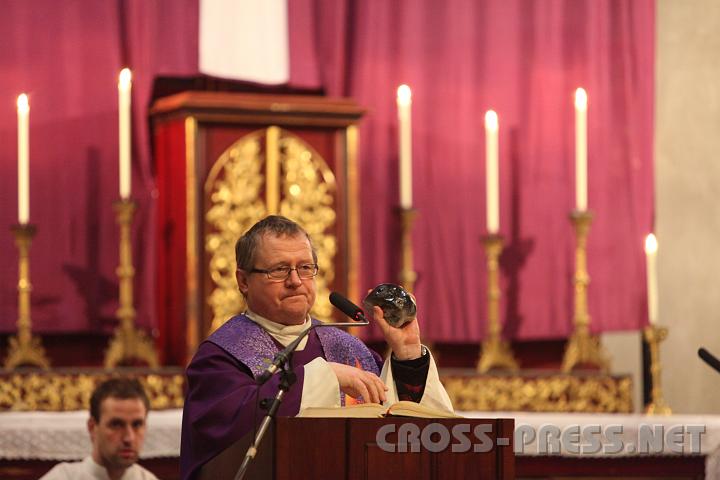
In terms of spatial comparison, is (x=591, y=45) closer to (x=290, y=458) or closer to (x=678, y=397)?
(x=678, y=397)

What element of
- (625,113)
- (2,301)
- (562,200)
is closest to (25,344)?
(2,301)

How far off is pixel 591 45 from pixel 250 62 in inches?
67.0

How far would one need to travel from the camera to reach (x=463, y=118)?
7.14 meters

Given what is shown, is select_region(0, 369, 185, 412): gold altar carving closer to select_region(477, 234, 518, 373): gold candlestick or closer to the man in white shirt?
the man in white shirt

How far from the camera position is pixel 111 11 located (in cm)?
662

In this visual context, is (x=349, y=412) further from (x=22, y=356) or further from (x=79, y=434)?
(x=22, y=356)

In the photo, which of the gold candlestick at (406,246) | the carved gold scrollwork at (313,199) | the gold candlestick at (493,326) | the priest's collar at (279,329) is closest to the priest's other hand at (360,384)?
the priest's collar at (279,329)

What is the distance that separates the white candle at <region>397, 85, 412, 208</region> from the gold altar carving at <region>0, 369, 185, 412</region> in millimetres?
1308

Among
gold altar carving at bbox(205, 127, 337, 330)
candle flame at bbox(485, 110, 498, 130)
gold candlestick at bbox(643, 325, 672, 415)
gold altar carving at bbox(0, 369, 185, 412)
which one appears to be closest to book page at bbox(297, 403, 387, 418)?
gold altar carving at bbox(0, 369, 185, 412)

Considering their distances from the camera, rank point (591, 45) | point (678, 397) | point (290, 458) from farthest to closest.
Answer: point (678, 397), point (591, 45), point (290, 458)

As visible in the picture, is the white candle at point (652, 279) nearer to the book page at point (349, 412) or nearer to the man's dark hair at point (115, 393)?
the man's dark hair at point (115, 393)

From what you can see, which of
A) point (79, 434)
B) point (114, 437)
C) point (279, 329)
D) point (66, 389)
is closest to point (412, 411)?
point (279, 329)

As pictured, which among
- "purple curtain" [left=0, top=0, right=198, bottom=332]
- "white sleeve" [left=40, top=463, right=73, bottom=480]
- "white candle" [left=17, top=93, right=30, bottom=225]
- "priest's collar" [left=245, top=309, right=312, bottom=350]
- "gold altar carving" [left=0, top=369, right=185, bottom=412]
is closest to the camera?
"priest's collar" [left=245, top=309, right=312, bottom=350]

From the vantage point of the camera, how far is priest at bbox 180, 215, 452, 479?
3797 millimetres
